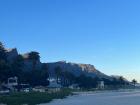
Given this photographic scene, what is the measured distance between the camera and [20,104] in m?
46.5

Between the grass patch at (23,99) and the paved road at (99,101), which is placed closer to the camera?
the grass patch at (23,99)

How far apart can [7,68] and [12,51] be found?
73022mm

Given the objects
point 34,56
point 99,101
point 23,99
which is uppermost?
point 34,56

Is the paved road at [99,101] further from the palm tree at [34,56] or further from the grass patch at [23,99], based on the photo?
the palm tree at [34,56]

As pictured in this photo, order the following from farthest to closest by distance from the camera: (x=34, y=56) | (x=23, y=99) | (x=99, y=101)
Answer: (x=34, y=56) < (x=99, y=101) < (x=23, y=99)

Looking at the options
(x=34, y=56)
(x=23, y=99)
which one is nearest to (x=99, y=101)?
(x=23, y=99)

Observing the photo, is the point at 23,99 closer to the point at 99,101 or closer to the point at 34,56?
the point at 99,101

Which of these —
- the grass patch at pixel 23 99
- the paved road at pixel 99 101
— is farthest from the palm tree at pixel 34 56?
the grass patch at pixel 23 99

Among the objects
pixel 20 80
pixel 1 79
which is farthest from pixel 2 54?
pixel 20 80

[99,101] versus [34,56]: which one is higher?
[34,56]

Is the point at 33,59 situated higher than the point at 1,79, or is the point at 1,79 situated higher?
the point at 33,59

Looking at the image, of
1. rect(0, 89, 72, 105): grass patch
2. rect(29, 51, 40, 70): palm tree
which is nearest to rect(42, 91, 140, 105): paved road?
rect(0, 89, 72, 105): grass patch

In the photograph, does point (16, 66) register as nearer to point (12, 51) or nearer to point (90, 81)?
point (12, 51)

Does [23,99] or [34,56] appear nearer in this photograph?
[23,99]
